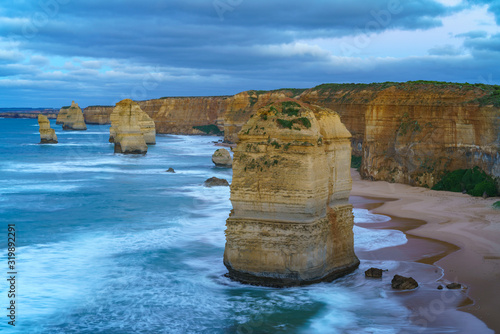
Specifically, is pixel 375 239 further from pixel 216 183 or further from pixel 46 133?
pixel 46 133

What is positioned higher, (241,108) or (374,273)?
(241,108)

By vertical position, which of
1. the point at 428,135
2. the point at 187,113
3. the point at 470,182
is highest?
the point at 187,113

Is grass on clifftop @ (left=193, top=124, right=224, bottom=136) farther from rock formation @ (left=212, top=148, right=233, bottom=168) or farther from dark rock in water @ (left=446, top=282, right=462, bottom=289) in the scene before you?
dark rock in water @ (left=446, top=282, right=462, bottom=289)

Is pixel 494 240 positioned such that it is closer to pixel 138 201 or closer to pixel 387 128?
pixel 387 128

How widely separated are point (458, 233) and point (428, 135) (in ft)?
40.8

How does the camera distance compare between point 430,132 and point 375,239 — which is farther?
point 430,132

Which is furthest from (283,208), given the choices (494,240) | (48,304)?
(494,240)

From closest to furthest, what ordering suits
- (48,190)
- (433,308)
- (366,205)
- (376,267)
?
(433,308) < (376,267) < (366,205) < (48,190)

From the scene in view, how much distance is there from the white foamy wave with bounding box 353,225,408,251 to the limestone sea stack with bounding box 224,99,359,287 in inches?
175

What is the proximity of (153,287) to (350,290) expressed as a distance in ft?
18.8

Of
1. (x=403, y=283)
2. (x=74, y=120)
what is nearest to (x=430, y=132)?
(x=403, y=283)

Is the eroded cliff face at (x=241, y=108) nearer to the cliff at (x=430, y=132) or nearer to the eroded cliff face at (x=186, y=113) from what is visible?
the eroded cliff face at (x=186, y=113)

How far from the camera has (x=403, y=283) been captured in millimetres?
14953

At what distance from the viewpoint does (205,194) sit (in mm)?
34375
